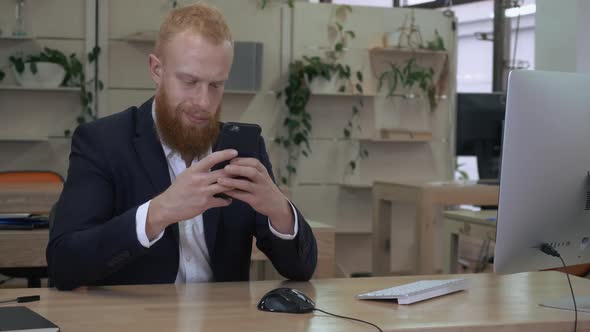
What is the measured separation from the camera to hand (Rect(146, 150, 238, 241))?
5.02 ft

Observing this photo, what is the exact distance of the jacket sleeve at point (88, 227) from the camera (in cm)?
167

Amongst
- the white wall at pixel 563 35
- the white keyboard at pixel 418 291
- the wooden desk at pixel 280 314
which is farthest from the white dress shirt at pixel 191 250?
the white wall at pixel 563 35

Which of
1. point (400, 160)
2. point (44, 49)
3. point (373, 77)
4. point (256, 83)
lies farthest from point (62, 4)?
point (400, 160)

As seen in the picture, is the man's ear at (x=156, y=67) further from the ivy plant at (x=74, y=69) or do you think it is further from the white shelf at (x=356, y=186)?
the white shelf at (x=356, y=186)

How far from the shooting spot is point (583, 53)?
3.78 meters

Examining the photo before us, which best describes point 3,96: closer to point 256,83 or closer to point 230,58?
point 256,83

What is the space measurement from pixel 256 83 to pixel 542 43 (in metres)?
2.41

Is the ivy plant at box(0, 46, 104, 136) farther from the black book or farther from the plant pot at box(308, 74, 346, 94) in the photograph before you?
the black book

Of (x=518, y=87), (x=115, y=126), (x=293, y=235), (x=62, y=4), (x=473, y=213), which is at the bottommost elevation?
(x=473, y=213)

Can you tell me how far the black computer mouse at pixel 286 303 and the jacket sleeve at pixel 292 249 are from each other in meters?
0.30

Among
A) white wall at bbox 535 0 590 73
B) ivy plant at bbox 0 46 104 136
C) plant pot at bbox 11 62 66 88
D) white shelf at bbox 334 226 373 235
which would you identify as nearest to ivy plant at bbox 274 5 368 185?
white shelf at bbox 334 226 373 235

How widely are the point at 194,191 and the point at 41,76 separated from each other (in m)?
4.23

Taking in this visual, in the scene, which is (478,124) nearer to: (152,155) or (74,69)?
(74,69)

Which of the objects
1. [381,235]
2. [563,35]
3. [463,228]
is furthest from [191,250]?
[381,235]
